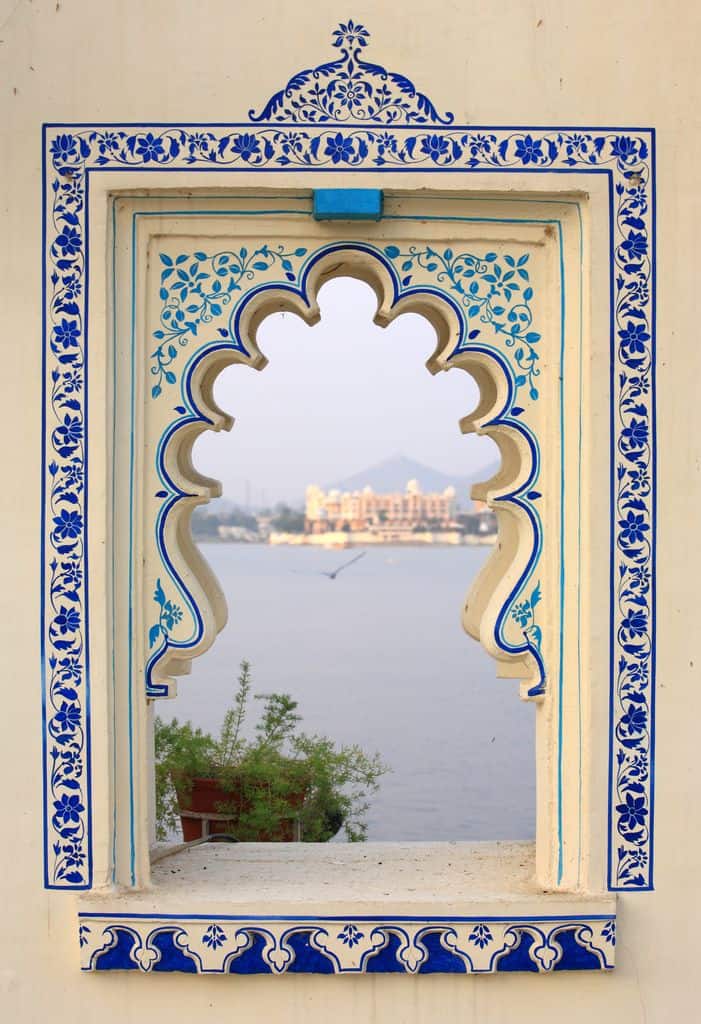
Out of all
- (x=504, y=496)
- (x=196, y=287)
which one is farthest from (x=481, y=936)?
(x=196, y=287)

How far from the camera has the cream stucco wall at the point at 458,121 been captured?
3.02m

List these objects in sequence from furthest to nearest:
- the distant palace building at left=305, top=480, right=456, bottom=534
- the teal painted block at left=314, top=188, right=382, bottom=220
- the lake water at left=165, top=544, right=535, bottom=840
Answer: the distant palace building at left=305, top=480, right=456, bottom=534 < the lake water at left=165, top=544, right=535, bottom=840 < the teal painted block at left=314, top=188, right=382, bottom=220

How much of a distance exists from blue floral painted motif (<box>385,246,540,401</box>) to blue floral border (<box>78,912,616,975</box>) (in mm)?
1156

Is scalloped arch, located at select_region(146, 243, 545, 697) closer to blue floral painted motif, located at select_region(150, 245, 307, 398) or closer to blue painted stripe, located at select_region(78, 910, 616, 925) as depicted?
blue floral painted motif, located at select_region(150, 245, 307, 398)

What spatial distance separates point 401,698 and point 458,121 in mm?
6093

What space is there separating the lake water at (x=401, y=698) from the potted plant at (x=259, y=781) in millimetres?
1239

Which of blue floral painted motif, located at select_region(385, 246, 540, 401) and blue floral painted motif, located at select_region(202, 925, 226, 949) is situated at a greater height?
blue floral painted motif, located at select_region(385, 246, 540, 401)

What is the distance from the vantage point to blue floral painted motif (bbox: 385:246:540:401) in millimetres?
3080

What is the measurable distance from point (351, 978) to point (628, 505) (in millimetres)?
1183

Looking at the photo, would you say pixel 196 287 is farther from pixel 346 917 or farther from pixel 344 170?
pixel 346 917

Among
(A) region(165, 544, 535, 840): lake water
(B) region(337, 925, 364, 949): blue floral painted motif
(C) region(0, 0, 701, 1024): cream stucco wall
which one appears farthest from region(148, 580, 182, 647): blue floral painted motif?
(A) region(165, 544, 535, 840): lake water

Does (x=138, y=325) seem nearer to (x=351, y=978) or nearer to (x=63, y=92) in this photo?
(x=63, y=92)

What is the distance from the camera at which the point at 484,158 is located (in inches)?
118

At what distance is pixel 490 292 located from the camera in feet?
10.1
